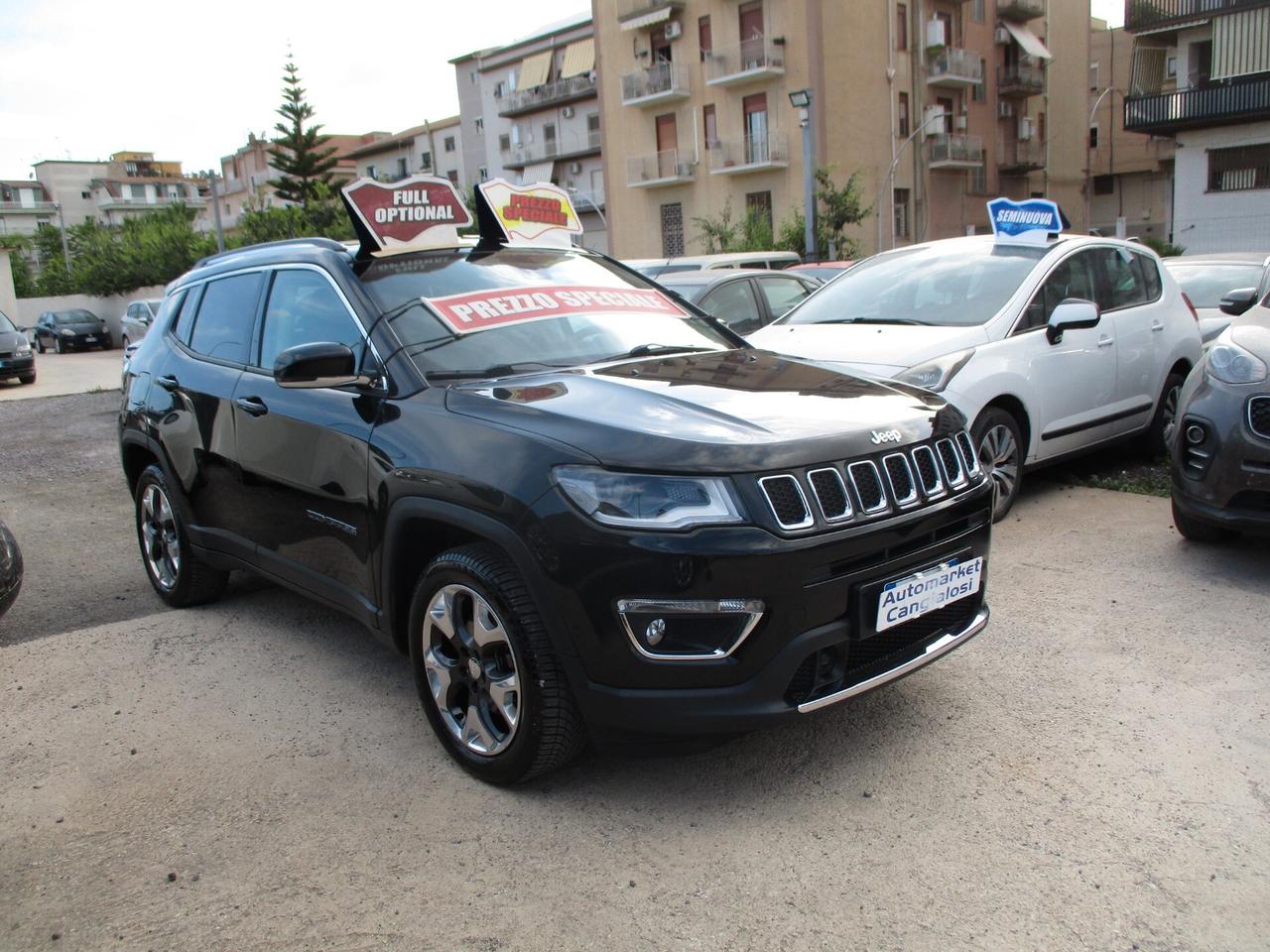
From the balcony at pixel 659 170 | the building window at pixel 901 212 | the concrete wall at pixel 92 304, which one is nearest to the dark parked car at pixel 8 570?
the building window at pixel 901 212

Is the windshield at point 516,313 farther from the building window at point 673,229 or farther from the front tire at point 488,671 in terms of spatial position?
the building window at point 673,229

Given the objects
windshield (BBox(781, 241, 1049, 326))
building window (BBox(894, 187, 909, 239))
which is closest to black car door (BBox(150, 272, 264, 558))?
windshield (BBox(781, 241, 1049, 326))

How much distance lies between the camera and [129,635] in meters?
4.77

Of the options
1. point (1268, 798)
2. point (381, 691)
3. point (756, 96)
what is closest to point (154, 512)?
point (381, 691)

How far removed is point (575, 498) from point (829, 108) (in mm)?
35931

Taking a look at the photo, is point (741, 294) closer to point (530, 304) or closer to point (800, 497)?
point (530, 304)

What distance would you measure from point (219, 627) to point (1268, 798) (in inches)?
166

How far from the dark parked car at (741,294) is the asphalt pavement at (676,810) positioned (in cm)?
547

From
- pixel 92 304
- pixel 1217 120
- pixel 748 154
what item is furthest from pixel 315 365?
pixel 92 304

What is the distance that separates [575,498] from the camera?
2.79 m

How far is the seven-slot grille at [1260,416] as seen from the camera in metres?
4.75

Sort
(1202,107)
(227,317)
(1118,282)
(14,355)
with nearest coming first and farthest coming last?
(227,317) → (1118,282) → (14,355) → (1202,107)

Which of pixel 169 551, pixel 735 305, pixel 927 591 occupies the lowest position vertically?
pixel 169 551

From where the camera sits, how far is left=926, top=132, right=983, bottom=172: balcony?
3894 centimetres
